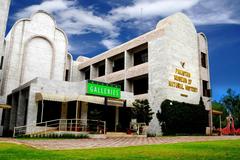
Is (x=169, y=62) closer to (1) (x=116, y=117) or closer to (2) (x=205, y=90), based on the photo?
(2) (x=205, y=90)

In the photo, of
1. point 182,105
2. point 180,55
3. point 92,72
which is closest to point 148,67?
point 180,55

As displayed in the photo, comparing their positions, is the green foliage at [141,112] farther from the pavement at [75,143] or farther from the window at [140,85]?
the pavement at [75,143]

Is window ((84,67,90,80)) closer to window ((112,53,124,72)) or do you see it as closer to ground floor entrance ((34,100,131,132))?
window ((112,53,124,72))

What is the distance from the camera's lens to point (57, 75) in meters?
35.1

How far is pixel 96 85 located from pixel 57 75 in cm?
1273

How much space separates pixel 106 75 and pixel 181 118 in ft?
43.7

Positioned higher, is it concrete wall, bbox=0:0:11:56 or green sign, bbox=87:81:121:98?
concrete wall, bbox=0:0:11:56

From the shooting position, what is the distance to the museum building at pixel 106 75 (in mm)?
23891

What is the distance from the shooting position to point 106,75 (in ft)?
121

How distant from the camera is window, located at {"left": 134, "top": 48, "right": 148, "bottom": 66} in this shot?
32.7 meters

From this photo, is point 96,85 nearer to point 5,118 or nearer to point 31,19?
point 5,118

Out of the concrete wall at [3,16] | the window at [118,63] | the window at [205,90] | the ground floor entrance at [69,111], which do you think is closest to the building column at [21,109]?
the ground floor entrance at [69,111]

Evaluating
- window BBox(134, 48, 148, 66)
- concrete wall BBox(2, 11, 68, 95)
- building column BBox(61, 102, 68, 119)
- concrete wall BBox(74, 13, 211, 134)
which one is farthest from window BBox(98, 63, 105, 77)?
building column BBox(61, 102, 68, 119)

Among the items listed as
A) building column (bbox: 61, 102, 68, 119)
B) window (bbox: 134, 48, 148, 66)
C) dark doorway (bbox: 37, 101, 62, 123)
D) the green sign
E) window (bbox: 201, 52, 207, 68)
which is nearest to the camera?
the green sign
